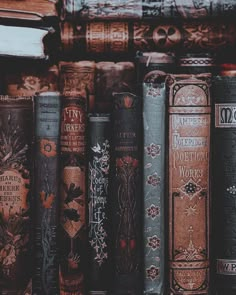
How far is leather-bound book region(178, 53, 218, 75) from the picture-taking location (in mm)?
883

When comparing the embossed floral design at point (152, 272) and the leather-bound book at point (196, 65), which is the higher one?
the leather-bound book at point (196, 65)

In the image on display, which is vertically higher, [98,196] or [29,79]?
[29,79]

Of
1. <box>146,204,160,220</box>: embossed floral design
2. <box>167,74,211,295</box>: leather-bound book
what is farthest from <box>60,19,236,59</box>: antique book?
<box>146,204,160,220</box>: embossed floral design

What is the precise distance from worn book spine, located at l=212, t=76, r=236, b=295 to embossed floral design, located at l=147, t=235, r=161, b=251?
0.07 metres

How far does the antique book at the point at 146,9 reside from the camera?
0.92 m

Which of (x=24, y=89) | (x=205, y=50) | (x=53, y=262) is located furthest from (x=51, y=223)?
(x=205, y=50)

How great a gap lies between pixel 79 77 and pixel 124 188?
187 mm

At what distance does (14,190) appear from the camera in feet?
2.73

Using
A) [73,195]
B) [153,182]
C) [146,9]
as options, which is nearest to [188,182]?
[153,182]

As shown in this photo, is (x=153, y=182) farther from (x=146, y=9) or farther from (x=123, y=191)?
(x=146, y=9)

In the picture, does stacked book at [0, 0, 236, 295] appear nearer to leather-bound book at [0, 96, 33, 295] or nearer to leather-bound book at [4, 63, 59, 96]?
leather-bound book at [0, 96, 33, 295]

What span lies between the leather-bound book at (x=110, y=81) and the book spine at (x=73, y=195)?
93mm

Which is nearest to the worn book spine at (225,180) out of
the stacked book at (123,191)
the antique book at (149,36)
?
the stacked book at (123,191)

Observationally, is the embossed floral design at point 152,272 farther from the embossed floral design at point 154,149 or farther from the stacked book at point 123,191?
the embossed floral design at point 154,149
